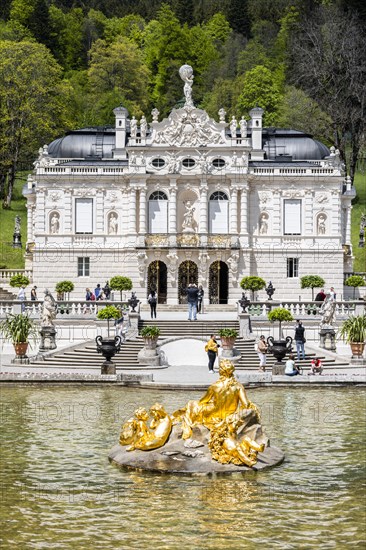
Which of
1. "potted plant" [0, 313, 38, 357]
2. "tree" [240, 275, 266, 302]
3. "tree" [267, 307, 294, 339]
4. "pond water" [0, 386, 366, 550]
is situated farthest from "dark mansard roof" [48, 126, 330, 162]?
"pond water" [0, 386, 366, 550]

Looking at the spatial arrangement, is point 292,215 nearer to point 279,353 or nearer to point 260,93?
point 279,353

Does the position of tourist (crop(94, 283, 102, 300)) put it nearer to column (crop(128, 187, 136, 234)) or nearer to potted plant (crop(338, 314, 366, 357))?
column (crop(128, 187, 136, 234))

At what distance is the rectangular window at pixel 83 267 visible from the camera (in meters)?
59.7

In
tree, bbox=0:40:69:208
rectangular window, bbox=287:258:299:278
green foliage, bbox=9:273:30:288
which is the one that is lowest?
green foliage, bbox=9:273:30:288

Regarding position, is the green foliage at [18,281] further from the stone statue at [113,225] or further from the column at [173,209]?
the column at [173,209]

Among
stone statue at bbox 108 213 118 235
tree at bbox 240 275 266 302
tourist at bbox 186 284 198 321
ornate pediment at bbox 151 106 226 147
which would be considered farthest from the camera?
stone statue at bbox 108 213 118 235

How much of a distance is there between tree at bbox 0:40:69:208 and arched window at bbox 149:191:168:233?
21046 mm

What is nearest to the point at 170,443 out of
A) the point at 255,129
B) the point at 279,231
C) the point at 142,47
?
the point at 279,231

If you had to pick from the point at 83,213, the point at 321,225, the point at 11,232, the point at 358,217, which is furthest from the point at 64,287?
the point at 358,217

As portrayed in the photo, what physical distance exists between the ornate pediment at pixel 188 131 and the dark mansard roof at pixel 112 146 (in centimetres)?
480

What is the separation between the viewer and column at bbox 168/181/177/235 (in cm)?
5938

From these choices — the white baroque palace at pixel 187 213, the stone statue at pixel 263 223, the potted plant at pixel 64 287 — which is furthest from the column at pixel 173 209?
the potted plant at pixel 64 287

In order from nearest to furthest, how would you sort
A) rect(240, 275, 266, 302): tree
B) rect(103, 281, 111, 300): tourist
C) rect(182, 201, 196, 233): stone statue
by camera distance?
rect(103, 281, 111, 300): tourist, rect(240, 275, 266, 302): tree, rect(182, 201, 196, 233): stone statue

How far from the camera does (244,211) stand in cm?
5912
